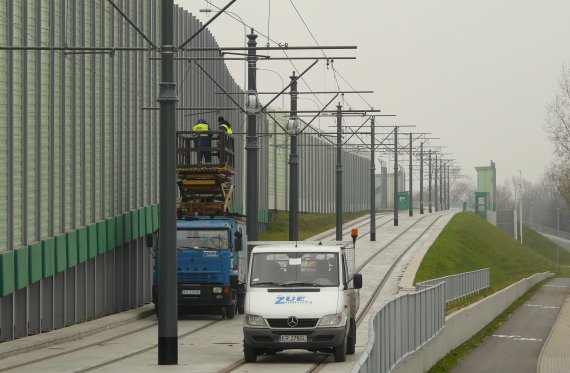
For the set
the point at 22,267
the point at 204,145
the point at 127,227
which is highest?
the point at 204,145

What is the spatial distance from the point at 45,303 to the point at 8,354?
6.88 m

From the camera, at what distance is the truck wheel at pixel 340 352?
23328mm

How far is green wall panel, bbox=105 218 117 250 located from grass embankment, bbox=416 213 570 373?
1144 cm

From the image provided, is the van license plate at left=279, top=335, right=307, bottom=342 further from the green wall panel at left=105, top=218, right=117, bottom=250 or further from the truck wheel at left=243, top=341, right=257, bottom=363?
the green wall panel at left=105, top=218, right=117, bottom=250

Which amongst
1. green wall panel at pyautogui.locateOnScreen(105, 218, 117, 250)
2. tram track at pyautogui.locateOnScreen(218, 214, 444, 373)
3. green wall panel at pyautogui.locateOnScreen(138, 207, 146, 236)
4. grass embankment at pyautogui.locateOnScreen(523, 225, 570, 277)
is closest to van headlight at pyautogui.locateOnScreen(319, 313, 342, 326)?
tram track at pyautogui.locateOnScreen(218, 214, 444, 373)

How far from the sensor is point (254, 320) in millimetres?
22797

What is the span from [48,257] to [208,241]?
539 cm

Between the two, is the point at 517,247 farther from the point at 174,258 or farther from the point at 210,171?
the point at 174,258

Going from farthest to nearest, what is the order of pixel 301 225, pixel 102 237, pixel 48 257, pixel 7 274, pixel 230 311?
pixel 301 225
pixel 102 237
pixel 230 311
pixel 48 257
pixel 7 274

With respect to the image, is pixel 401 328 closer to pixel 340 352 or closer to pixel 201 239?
pixel 340 352

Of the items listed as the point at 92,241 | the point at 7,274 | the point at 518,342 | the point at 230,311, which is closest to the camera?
the point at 7,274

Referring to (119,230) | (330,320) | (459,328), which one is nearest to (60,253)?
(119,230)

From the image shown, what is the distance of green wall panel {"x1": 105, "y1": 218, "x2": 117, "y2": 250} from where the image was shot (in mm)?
40719

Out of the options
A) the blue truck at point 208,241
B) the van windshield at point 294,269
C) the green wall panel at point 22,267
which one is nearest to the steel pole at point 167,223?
the van windshield at point 294,269
